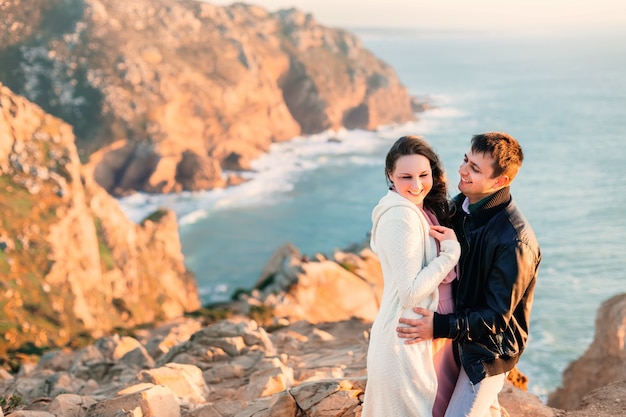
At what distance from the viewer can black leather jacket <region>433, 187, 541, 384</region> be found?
548 centimetres

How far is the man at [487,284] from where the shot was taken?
5.48 m

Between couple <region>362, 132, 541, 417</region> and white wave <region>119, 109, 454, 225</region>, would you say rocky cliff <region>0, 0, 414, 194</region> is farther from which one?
couple <region>362, 132, 541, 417</region>

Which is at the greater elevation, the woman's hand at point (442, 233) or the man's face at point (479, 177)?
the man's face at point (479, 177)

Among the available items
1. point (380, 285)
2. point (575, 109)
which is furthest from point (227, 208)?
point (575, 109)

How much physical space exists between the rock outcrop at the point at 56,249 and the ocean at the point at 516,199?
17446 millimetres

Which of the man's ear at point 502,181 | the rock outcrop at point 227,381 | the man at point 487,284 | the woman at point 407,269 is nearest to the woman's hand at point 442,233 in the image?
the woman at point 407,269

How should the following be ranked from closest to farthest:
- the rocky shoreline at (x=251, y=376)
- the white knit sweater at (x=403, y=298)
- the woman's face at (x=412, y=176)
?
the white knit sweater at (x=403, y=298) < the woman's face at (x=412, y=176) < the rocky shoreline at (x=251, y=376)

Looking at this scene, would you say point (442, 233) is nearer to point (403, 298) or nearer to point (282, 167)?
point (403, 298)

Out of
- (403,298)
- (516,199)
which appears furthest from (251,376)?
(516,199)

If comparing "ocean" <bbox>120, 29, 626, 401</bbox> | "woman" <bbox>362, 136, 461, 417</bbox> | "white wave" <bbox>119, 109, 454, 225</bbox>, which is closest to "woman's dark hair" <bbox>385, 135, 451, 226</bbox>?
"woman" <bbox>362, 136, 461, 417</bbox>

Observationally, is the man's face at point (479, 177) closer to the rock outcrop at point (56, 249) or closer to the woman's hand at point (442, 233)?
the woman's hand at point (442, 233)

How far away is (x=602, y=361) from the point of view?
1722cm

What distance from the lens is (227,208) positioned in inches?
3410

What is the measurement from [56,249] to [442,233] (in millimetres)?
37928
